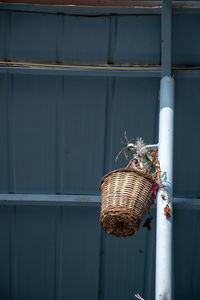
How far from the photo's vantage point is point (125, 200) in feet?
11.6

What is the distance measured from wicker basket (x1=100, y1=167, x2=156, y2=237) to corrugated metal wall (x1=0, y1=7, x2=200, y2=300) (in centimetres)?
126

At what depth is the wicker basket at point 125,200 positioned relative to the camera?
3523 mm

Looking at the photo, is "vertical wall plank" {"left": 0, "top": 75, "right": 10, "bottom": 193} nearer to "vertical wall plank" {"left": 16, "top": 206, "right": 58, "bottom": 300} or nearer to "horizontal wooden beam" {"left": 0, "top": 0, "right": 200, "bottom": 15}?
"vertical wall plank" {"left": 16, "top": 206, "right": 58, "bottom": 300}

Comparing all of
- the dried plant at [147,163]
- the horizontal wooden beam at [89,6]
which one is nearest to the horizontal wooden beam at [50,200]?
the dried plant at [147,163]

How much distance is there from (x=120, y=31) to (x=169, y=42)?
1.59 feet

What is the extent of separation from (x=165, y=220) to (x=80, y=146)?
4.29 ft

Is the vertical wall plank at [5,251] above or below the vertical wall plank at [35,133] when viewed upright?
below

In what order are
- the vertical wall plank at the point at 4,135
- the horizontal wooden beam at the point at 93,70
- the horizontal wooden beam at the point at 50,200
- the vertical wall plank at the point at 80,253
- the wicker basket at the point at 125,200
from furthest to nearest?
1. the vertical wall plank at the point at 80,253
2. the horizontal wooden beam at the point at 50,200
3. the vertical wall plank at the point at 4,135
4. the horizontal wooden beam at the point at 93,70
5. the wicker basket at the point at 125,200

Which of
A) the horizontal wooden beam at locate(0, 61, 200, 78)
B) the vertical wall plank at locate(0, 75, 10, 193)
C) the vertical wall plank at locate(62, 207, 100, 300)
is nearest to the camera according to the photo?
the horizontal wooden beam at locate(0, 61, 200, 78)

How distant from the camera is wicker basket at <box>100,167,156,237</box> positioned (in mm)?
3523

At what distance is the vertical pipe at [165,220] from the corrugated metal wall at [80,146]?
71cm

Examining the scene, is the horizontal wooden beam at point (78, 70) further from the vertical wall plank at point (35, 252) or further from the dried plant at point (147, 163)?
the vertical wall plank at point (35, 252)

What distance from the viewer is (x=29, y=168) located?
498cm

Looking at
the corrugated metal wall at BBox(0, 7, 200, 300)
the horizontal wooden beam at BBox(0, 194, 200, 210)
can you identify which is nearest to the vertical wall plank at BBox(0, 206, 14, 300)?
the corrugated metal wall at BBox(0, 7, 200, 300)
